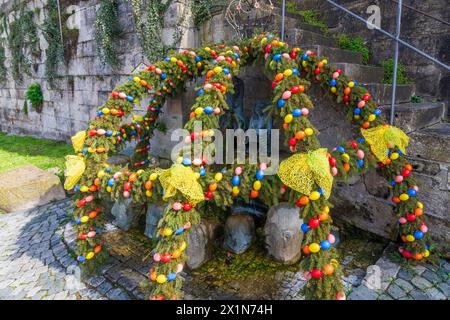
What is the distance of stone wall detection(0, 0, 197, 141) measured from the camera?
17.1 feet

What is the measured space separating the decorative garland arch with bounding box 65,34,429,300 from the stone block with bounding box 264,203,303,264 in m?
0.54

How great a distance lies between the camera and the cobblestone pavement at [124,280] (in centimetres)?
266

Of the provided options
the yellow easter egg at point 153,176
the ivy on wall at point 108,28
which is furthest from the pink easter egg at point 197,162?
the ivy on wall at point 108,28

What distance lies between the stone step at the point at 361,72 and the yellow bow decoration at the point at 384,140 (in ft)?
3.28

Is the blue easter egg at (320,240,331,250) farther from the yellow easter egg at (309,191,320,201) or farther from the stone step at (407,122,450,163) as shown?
the stone step at (407,122,450,163)

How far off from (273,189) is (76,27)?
6147 mm

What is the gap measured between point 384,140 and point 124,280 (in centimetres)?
266

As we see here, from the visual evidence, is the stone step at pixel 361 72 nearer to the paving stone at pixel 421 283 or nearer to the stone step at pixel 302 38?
the stone step at pixel 302 38

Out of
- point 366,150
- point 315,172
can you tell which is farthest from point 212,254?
point 366,150

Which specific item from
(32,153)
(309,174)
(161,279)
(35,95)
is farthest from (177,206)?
(35,95)

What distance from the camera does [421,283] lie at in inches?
107

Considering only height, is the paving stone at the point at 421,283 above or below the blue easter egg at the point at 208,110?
A: below

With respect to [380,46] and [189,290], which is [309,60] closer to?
[380,46]

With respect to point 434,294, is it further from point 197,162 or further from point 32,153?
point 32,153
